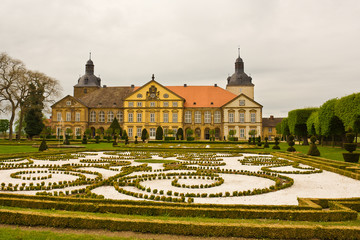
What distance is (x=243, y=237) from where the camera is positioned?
4.80 meters

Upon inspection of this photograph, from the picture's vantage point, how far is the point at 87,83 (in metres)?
68.8

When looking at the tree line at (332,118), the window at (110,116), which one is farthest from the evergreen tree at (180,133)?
the tree line at (332,118)

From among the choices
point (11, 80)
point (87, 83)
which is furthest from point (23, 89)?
point (87, 83)

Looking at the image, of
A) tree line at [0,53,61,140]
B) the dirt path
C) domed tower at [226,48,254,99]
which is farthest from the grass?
domed tower at [226,48,254,99]

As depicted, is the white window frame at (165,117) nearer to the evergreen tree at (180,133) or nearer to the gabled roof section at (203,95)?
the evergreen tree at (180,133)

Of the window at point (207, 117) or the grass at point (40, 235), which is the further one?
the window at point (207, 117)

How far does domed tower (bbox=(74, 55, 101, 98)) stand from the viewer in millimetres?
68062

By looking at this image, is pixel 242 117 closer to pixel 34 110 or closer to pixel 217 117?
pixel 217 117

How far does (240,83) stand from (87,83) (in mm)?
39341

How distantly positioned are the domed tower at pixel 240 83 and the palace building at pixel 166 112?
7.53 m

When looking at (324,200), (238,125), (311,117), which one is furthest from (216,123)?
(324,200)

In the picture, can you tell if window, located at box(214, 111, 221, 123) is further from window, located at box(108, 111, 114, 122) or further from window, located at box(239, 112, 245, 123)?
window, located at box(108, 111, 114, 122)

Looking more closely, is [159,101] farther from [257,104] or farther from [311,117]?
[311,117]

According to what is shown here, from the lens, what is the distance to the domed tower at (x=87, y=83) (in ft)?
223
